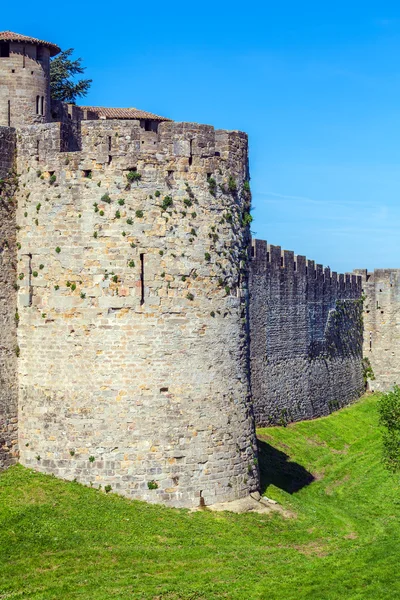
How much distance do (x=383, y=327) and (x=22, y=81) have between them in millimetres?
27468

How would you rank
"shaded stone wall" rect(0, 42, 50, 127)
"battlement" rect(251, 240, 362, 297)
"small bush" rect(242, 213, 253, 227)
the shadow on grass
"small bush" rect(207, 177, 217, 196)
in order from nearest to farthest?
"small bush" rect(207, 177, 217, 196)
"small bush" rect(242, 213, 253, 227)
the shadow on grass
"shaded stone wall" rect(0, 42, 50, 127)
"battlement" rect(251, 240, 362, 297)

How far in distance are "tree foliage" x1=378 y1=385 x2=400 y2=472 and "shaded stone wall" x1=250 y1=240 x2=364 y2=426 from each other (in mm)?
8125

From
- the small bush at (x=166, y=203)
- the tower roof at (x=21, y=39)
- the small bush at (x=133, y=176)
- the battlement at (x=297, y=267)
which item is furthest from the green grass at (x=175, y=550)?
the tower roof at (x=21, y=39)

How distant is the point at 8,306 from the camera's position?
71.3 ft

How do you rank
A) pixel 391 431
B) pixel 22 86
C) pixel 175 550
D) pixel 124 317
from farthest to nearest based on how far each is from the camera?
pixel 22 86 → pixel 391 431 → pixel 124 317 → pixel 175 550

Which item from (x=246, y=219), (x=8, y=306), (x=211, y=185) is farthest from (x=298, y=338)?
(x=8, y=306)

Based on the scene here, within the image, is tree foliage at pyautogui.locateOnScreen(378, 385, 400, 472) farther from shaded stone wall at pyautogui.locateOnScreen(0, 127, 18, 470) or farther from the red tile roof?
the red tile roof

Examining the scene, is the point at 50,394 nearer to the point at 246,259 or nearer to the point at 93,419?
the point at 93,419

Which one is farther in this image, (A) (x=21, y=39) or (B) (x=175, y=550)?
(A) (x=21, y=39)

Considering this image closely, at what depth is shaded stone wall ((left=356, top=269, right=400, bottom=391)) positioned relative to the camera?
51625 mm

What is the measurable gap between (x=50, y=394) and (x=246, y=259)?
6063mm

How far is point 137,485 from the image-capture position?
20.8 metres

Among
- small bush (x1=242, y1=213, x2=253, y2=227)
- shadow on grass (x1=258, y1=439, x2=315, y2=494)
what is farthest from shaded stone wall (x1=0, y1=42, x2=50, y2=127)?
shadow on grass (x1=258, y1=439, x2=315, y2=494)

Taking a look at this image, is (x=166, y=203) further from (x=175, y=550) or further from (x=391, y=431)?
(x=391, y=431)
